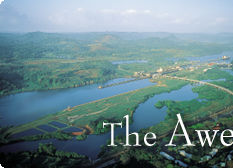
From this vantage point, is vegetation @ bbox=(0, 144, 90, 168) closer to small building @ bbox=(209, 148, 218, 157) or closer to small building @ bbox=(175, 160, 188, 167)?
small building @ bbox=(175, 160, 188, 167)

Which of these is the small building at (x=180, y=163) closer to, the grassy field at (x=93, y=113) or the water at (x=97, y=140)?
the water at (x=97, y=140)

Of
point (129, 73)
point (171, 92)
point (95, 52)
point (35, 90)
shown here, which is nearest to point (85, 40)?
point (95, 52)

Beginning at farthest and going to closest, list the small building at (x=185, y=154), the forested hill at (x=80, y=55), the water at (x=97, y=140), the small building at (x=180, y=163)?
the forested hill at (x=80, y=55) < the water at (x=97, y=140) < the small building at (x=185, y=154) < the small building at (x=180, y=163)

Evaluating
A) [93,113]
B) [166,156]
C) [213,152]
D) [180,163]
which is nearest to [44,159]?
[93,113]

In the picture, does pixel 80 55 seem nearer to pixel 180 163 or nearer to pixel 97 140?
pixel 97 140

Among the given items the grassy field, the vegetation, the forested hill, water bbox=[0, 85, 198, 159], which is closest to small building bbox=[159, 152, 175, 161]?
water bbox=[0, 85, 198, 159]

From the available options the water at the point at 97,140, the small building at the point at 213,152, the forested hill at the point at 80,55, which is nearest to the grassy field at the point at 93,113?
the water at the point at 97,140

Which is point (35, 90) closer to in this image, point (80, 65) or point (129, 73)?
point (80, 65)

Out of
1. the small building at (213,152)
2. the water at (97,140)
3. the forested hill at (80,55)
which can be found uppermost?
the forested hill at (80,55)
